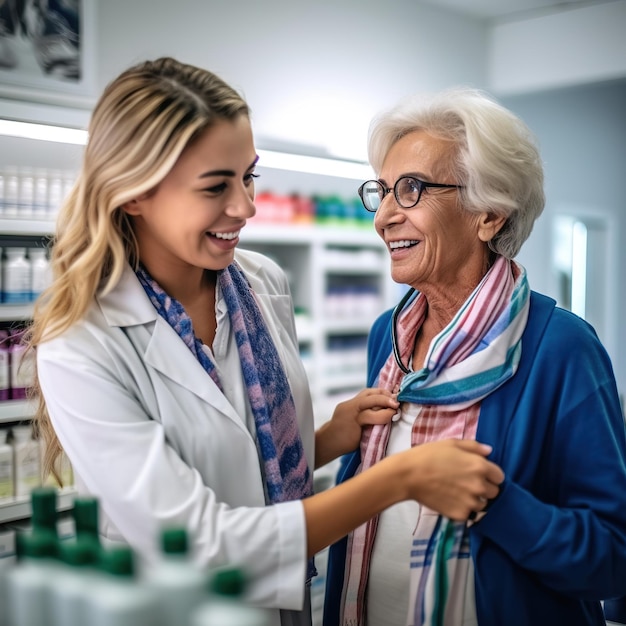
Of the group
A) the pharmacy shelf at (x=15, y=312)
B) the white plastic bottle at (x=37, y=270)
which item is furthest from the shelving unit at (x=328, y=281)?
the pharmacy shelf at (x=15, y=312)

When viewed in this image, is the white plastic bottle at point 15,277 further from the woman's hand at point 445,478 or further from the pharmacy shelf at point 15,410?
the woman's hand at point 445,478

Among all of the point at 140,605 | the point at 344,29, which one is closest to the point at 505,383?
the point at 140,605

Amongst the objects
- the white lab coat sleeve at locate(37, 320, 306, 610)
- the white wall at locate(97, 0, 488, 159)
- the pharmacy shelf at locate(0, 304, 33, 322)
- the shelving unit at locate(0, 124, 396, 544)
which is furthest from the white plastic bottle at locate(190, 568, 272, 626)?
the white wall at locate(97, 0, 488, 159)

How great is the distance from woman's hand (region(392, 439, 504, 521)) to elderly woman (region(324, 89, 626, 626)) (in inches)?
0.8

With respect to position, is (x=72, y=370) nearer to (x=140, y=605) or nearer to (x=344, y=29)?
(x=140, y=605)

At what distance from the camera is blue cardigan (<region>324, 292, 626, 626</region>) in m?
1.36

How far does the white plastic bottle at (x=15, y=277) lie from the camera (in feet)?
8.48

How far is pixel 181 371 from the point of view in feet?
4.61

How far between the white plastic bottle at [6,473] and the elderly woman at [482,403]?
4.63 feet

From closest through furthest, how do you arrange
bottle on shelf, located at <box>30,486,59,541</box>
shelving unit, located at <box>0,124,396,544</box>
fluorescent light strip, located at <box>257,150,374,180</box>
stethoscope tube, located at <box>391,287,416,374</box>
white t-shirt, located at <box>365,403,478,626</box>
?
bottle on shelf, located at <box>30,486,59,541</box>
white t-shirt, located at <box>365,403,478,626</box>
stethoscope tube, located at <box>391,287,416,374</box>
fluorescent light strip, located at <box>257,150,374,180</box>
shelving unit, located at <box>0,124,396,544</box>

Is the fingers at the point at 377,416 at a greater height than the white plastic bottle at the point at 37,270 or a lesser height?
lesser

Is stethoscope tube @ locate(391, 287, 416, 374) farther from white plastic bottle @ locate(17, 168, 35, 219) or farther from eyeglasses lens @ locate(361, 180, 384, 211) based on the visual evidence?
white plastic bottle @ locate(17, 168, 35, 219)

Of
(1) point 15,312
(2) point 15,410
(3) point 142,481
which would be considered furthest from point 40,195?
(3) point 142,481

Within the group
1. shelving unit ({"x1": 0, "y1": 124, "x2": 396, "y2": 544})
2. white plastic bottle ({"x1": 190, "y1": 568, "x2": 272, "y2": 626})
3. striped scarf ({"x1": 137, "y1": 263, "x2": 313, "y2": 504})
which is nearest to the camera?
white plastic bottle ({"x1": 190, "y1": 568, "x2": 272, "y2": 626})
